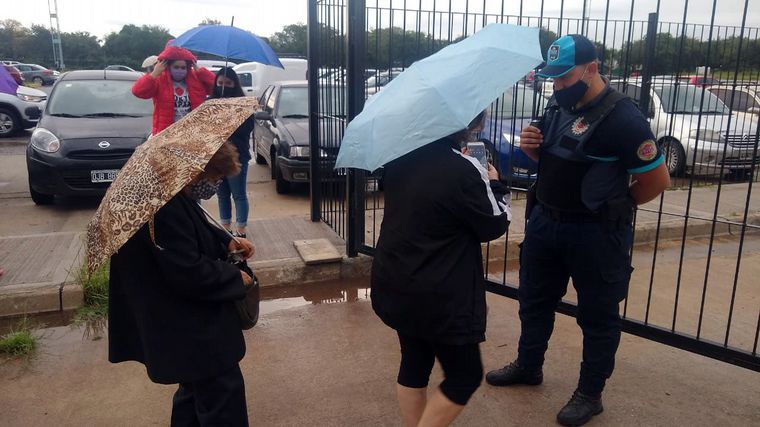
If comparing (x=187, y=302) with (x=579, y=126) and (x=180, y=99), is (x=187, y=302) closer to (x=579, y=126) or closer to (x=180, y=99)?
(x=579, y=126)

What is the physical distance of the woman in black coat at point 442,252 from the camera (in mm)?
2121

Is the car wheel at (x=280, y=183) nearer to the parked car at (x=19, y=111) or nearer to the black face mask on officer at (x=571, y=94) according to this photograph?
the black face mask on officer at (x=571, y=94)

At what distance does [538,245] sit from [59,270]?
3.79m

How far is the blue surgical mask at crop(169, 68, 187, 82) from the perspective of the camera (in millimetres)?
5164

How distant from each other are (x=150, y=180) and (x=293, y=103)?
7249 millimetres

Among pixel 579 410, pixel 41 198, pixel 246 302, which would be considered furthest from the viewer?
pixel 41 198

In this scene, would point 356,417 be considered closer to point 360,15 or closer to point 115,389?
point 115,389

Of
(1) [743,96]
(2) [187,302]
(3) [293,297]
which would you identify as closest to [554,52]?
(1) [743,96]

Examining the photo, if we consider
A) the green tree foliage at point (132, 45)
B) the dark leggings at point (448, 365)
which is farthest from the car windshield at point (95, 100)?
the green tree foliage at point (132, 45)

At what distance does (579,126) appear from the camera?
2.67 metres

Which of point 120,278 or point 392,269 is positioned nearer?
point 120,278

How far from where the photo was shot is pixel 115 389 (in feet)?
10.9

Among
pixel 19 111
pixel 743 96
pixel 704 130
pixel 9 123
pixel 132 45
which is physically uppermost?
pixel 132 45

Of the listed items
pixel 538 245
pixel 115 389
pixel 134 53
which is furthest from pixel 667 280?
pixel 134 53
